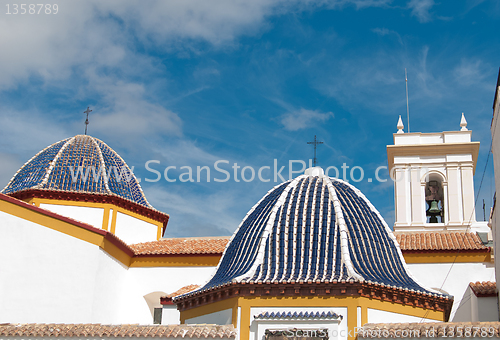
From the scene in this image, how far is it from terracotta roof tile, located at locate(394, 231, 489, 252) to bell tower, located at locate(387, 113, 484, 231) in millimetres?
4211

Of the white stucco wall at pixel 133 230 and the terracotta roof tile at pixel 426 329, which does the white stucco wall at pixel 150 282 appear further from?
the terracotta roof tile at pixel 426 329

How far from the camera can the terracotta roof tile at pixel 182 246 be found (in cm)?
2428

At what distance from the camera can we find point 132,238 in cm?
2580

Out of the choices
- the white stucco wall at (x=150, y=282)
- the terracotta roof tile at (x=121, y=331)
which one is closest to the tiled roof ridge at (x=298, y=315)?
the terracotta roof tile at (x=121, y=331)

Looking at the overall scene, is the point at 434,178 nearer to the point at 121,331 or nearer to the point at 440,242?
the point at 440,242

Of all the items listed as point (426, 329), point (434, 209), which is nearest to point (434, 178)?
point (434, 209)

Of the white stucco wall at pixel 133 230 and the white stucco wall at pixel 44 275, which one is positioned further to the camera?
the white stucco wall at pixel 133 230

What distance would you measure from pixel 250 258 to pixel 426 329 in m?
5.29

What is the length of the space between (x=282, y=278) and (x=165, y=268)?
356 inches

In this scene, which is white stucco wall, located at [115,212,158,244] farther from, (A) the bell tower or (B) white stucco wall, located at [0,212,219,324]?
(A) the bell tower

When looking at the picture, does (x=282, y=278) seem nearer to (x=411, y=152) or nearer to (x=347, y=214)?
(x=347, y=214)

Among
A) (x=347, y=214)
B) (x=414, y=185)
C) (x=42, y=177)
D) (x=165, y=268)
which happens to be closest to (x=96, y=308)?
(x=165, y=268)

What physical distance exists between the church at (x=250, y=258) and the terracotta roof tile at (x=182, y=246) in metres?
0.05

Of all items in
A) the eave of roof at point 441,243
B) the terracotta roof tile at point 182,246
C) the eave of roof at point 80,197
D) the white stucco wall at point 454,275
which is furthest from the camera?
the eave of roof at point 80,197
